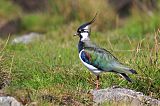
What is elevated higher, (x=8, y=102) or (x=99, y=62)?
(x=99, y=62)

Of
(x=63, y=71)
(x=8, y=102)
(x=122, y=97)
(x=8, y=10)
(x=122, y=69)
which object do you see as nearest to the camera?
(x=8, y=102)

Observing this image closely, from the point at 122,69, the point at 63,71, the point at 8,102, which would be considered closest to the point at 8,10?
the point at 63,71

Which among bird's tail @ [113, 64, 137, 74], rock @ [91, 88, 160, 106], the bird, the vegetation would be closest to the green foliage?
the vegetation

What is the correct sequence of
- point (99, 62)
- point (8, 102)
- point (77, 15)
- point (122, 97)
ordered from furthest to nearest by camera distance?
point (77, 15)
point (99, 62)
point (122, 97)
point (8, 102)

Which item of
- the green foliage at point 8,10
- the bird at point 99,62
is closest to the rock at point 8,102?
the bird at point 99,62

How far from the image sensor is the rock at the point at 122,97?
8602mm

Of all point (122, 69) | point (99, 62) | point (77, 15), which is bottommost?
point (122, 69)

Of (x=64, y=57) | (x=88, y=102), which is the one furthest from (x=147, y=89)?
(x=64, y=57)

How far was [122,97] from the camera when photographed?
8672 mm

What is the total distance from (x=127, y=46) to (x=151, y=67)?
4093 millimetres

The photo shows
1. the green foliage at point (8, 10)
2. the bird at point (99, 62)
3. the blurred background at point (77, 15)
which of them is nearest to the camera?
the bird at point (99, 62)

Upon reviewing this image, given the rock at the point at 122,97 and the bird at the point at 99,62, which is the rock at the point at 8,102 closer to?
the rock at the point at 122,97

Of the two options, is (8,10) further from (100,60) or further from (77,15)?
(100,60)

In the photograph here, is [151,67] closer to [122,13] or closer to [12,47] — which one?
[12,47]
